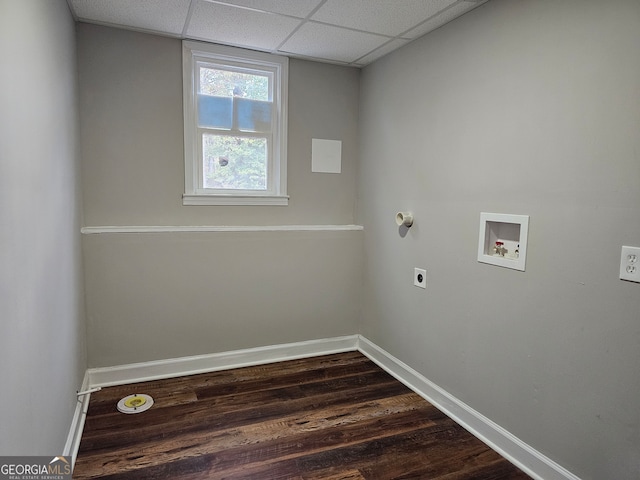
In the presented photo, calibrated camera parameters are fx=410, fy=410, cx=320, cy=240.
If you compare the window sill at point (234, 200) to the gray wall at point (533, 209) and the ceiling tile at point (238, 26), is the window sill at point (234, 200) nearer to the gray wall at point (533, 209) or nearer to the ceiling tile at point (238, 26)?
the gray wall at point (533, 209)

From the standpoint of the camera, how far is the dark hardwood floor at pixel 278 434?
6.63 feet

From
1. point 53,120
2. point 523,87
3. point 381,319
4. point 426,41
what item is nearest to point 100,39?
point 53,120

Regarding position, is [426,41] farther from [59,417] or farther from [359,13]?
[59,417]

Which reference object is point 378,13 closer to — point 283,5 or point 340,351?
point 283,5

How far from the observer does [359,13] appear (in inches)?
92.7

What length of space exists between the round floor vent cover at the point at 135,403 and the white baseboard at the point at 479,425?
5.59ft

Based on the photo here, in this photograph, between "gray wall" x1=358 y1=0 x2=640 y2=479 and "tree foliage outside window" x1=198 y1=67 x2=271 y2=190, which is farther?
"tree foliage outside window" x1=198 y1=67 x2=271 y2=190

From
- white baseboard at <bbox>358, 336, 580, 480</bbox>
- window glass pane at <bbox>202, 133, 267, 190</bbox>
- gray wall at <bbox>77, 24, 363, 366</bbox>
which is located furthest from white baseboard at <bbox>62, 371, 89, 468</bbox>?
white baseboard at <bbox>358, 336, 580, 480</bbox>

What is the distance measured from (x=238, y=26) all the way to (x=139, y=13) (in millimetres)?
576

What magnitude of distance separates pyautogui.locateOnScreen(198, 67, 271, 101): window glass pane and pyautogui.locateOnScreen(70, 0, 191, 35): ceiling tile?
15.1 inches

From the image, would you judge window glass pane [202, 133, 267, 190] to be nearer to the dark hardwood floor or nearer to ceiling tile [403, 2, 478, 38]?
ceiling tile [403, 2, 478, 38]

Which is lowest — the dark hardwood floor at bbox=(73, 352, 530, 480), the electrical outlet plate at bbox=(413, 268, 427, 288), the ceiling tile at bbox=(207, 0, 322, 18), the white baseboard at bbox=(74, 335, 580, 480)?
the dark hardwood floor at bbox=(73, 352, 530, 480)

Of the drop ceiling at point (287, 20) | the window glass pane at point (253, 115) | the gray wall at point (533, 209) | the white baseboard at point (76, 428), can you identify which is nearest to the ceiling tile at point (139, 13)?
the drop ceiling at point (287, 20)

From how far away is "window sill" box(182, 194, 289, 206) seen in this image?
2.97 m
